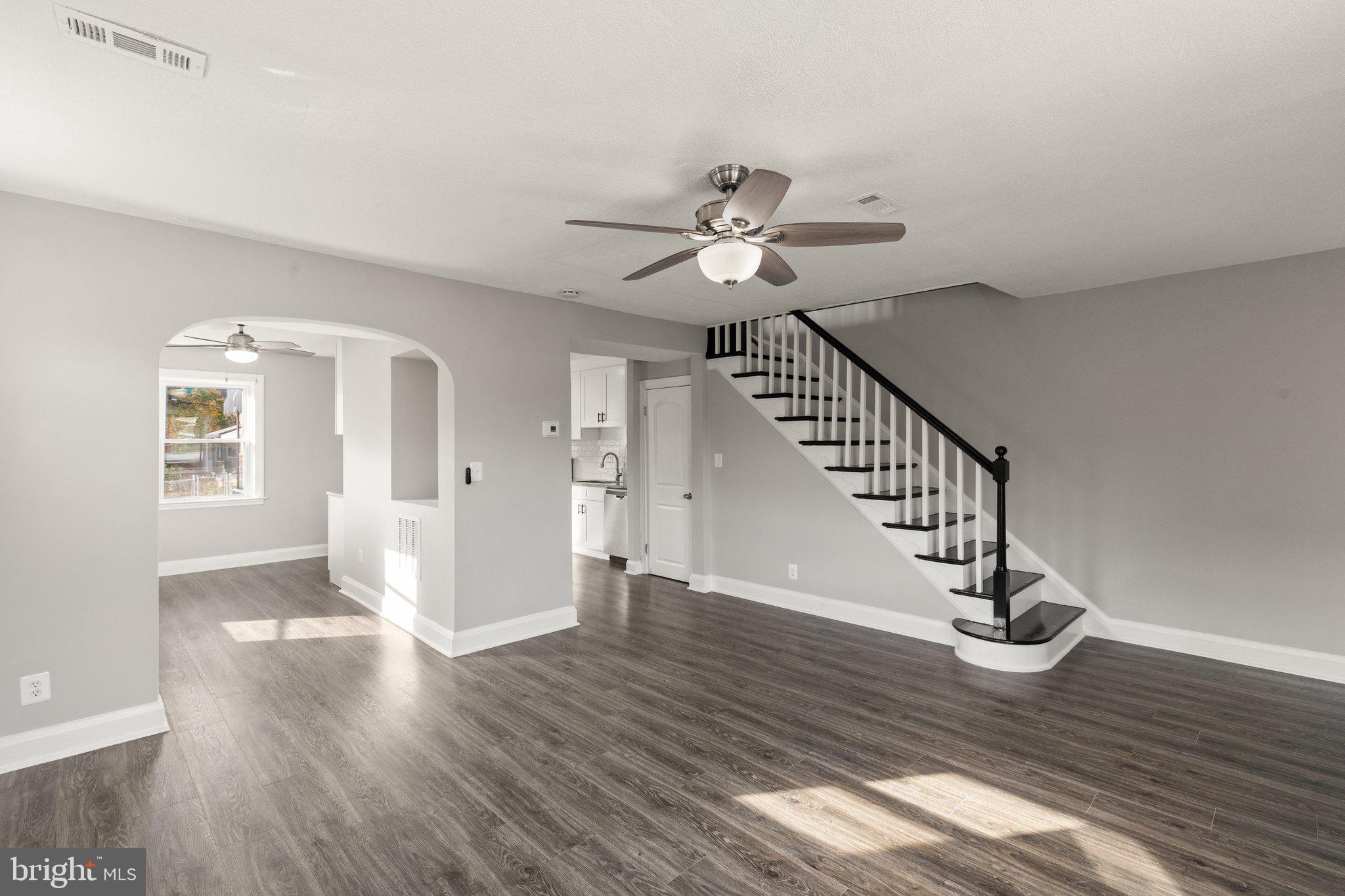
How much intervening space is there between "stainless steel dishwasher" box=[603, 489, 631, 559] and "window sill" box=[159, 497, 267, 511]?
3.96 meters

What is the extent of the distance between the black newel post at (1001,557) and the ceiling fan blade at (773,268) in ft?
6.73

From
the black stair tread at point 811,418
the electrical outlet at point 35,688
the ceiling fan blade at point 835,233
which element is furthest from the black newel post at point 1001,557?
the electrical outlet at point 35,688

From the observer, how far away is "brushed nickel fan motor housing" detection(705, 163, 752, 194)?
2400mm

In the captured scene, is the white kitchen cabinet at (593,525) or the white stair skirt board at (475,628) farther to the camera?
the white kitchen cabinet at (593,525)

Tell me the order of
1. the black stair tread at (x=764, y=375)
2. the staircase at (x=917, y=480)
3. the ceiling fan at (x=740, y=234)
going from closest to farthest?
the ceiling fan at (x=740, y=234)
the staircase at (x=917, y=480)
the black stair tread at (x=764, y=375)

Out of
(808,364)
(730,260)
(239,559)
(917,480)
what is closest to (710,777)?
(730,260)

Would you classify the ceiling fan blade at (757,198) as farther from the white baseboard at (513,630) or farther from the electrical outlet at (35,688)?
the electrical outlet at (35,688)

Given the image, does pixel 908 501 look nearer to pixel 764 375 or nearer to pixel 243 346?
pixel 764 375

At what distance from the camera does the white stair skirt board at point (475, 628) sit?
4.16 meters

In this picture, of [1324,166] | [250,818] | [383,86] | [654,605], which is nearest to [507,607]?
[654,605]

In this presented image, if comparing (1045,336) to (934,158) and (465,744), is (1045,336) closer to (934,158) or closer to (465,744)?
(934,158)

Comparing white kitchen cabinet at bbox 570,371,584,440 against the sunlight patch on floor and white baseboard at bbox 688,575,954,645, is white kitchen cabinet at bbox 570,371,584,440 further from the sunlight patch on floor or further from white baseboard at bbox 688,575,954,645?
the sunlight patch on floor

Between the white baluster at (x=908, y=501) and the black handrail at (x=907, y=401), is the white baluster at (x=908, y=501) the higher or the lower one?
the lower one

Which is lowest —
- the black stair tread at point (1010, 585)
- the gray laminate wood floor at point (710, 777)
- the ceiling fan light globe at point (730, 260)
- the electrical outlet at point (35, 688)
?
the gray laminate wood floor at point (710, 777)
